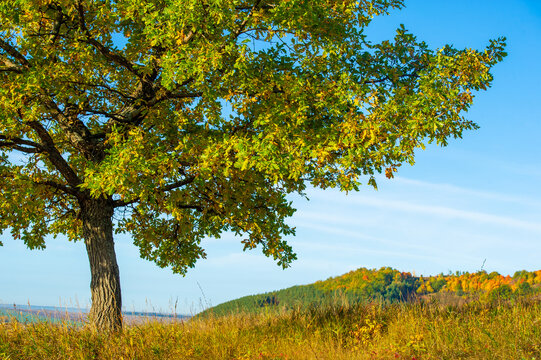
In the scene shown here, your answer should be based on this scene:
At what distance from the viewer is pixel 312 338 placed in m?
9.46

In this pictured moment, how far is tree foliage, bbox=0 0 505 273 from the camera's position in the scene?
26.3 feet

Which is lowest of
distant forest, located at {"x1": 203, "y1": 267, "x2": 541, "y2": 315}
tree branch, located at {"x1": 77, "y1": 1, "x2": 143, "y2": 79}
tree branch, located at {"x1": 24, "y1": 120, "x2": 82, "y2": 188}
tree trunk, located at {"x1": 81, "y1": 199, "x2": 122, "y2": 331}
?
distant forest, located at {"x1": 203, "y1": 267, "x2": 541, "y2": 315}

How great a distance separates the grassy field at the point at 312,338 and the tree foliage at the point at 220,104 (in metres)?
2.16

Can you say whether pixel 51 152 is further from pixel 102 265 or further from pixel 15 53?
pixel 102 265

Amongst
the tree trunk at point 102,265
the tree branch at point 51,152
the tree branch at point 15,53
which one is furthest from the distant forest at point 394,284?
the tree branch at point 15,53

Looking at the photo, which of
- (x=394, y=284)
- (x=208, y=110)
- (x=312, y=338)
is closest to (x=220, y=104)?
(x=208, y=110)

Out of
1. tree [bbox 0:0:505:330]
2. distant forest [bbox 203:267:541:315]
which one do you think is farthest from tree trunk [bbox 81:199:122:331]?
distant forest [bbox 203:267:541:315]

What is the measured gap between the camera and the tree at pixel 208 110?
8.05 m

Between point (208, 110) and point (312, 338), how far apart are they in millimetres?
5263

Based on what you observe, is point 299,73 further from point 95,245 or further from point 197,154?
point 95,245

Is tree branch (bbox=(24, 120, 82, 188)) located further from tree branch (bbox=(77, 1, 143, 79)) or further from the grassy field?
the grassy field

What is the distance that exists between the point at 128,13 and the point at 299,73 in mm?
3713

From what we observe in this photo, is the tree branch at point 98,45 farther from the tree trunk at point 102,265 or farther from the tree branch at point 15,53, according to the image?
the tree trunk at point 102,265

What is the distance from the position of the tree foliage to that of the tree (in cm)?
4
